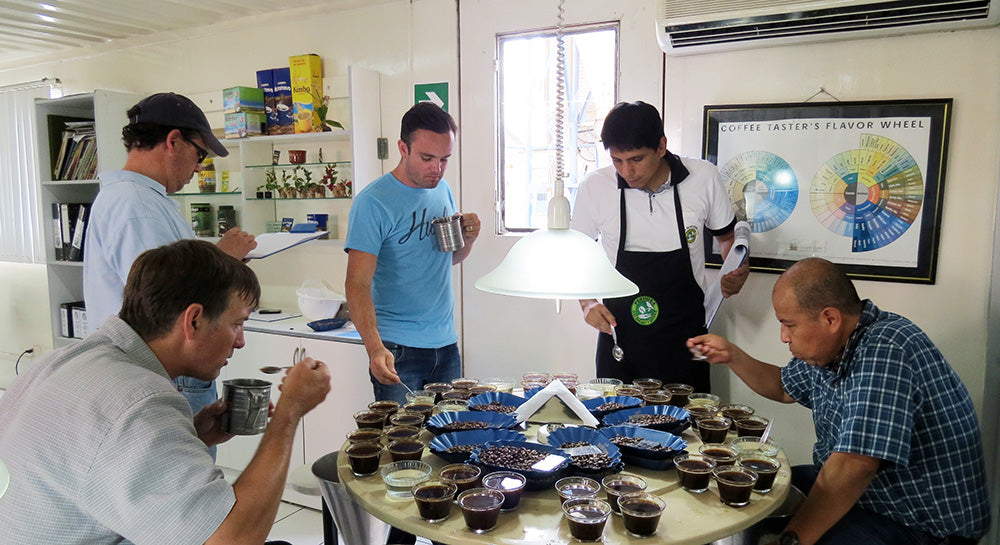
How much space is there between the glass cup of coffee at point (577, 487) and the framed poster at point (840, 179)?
71.8 inches

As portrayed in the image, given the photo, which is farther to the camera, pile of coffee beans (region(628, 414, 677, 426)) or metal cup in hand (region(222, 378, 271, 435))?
pile of coffee beans (region(628, 414, 677, 426))

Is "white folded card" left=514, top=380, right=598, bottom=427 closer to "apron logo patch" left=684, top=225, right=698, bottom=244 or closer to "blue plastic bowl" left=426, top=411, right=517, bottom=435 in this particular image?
"blue plastic bowl" left=426, top=411, right=517, bottom=435

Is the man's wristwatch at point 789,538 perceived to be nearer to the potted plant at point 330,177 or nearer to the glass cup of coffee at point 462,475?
the glass cup of coffee at point 462,475

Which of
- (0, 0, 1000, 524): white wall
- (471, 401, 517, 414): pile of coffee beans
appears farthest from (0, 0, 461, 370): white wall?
(471, 401, 517, 414): pile of coffee beans

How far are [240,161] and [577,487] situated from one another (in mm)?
3530

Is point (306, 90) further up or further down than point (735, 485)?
further up

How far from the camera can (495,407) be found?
2.34 m

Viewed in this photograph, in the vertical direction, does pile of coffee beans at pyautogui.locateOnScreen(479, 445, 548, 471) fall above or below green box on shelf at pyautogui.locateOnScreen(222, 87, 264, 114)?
below

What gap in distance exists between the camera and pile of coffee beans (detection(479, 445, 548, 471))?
1.80 m

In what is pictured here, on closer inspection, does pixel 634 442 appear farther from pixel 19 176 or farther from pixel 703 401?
pixel 19 176

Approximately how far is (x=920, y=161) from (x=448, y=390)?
2190 millimetres

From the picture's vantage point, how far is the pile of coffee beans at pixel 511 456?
1.80m

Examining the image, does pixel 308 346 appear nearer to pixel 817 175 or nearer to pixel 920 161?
pixel 817 175

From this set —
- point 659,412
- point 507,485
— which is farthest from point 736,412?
point 507,485
